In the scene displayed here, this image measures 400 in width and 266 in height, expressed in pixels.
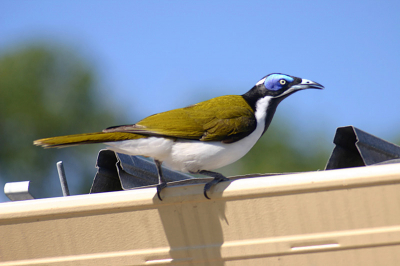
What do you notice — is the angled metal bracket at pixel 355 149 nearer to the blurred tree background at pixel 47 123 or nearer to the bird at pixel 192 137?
the bird at pixel 192 137

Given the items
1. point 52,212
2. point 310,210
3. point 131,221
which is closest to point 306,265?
point 310,210

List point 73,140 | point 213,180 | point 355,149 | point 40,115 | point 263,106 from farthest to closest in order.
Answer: point 40,115 → point 263,106 → point 355,149 → point 73,140 → point 213,180

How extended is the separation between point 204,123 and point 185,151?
0.96 feet

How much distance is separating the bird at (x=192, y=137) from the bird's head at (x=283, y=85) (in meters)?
0.20

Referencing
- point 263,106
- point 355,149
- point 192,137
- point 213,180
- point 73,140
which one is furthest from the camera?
point 263,106

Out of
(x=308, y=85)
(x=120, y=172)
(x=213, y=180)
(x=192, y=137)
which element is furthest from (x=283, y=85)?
(x=120, y=172)

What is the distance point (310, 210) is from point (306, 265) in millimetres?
293

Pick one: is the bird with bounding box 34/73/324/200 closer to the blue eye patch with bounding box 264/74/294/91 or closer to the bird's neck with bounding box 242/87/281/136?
the bird's neck with bounding box 242/87/281/136

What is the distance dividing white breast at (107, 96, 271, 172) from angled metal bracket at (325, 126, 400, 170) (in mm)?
690

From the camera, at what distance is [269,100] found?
12.1 feet

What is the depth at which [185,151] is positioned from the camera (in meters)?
3.24

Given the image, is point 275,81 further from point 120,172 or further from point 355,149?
point 120,172

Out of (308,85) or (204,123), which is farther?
(308,85)

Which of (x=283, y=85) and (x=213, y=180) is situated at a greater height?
(x=283, y=85)
